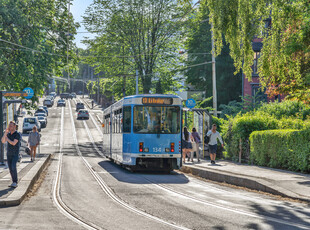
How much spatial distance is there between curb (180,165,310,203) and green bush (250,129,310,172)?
2398mm

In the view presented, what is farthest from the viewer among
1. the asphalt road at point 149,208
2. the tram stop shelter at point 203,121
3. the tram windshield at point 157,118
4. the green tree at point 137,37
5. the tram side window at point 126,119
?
the green tree at point 137,37

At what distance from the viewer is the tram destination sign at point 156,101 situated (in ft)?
63.0

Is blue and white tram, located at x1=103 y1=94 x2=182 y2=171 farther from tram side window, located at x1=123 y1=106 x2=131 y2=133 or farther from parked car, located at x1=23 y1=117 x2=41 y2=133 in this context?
parked car, located at x1=23 y1=117 x2=41 y2=133

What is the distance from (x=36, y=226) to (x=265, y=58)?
8.23m

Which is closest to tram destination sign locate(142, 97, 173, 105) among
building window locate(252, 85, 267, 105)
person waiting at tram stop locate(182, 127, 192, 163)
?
person waiting at tram stop locate(182, 127, 192, 163)

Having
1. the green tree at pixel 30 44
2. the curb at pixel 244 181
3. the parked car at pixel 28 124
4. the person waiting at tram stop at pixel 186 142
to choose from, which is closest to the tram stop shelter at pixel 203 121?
the person waiting at tram stop at pixel 186 142

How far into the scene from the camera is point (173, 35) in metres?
50.0

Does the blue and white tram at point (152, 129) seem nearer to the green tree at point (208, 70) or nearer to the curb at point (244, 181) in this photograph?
the curb at point (244, 181)

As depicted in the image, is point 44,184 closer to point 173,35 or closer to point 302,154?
point 302,154

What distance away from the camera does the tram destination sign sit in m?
19.2

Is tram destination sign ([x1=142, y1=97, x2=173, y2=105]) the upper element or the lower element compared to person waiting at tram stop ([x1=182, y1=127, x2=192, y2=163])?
upper

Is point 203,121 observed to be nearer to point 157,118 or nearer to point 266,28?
point 157,118

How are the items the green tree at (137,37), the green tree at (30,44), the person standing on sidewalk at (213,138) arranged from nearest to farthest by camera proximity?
the person standing on sidewalk at (213,138), the green tree at (30,44), the green tree at (137,37)

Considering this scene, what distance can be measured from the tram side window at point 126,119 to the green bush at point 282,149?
5180 millimetres
